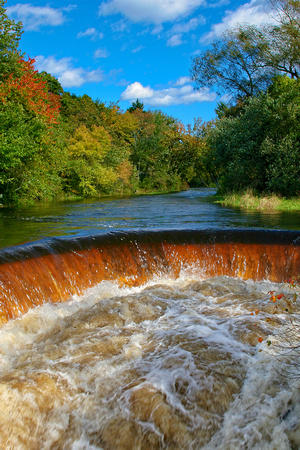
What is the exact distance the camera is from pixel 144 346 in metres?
4.45

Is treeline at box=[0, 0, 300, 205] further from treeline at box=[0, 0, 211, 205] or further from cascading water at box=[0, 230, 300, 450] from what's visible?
cascading water at box=[0, 230, 300, 450]

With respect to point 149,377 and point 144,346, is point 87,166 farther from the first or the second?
point 149,377

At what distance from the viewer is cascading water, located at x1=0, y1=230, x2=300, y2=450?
305cm

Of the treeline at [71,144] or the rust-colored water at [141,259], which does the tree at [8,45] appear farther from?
the rust-colored water at [141,259]

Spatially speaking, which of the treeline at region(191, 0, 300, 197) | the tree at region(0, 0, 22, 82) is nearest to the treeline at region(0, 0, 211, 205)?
the tree at region(0, 0, 22, 82)

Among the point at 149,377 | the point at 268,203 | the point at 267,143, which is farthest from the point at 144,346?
the point at 267,143

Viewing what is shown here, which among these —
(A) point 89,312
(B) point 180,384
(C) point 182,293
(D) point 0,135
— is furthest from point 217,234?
(D) point 0,135

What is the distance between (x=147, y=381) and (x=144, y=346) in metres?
0.80

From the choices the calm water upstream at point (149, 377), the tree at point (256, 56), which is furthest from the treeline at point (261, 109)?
the calm water upstream at point (149, 377)

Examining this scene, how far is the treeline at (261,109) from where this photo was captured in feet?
56.3

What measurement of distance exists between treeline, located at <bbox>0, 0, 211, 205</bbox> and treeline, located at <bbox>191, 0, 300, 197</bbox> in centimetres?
782

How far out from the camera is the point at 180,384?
3.58 m

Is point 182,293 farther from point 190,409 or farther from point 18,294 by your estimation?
point 190,409

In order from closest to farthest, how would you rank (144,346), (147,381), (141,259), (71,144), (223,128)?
(147,381) < (144,346) < (141,259) < (223,128) < (71,144)
